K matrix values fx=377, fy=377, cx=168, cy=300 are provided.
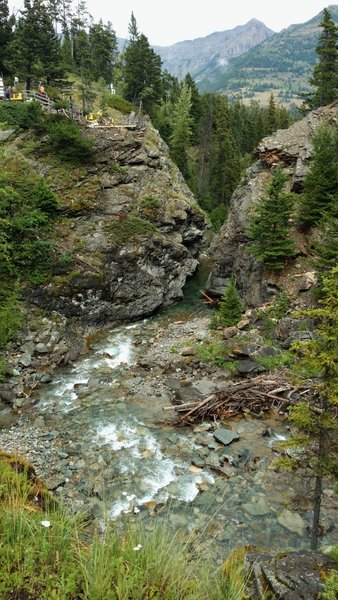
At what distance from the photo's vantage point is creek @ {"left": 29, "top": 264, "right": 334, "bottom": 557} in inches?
430

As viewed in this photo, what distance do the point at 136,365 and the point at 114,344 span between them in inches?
121

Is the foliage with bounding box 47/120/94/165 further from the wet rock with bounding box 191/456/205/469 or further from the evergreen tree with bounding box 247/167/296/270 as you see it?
the wet rock with bounding box 191/456/205/469

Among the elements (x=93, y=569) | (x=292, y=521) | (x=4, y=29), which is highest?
(x=4, y=29)

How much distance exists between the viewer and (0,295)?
2111 cm

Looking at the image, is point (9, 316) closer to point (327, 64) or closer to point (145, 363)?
point (145, 363)

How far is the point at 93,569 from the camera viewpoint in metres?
3.96

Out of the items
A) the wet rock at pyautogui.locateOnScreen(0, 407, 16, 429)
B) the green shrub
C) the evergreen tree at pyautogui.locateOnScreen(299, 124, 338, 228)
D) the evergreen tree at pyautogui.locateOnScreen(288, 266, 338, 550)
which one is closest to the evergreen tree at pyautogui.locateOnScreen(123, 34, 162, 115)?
the green shrub

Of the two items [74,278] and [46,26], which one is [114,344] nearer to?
[74,278]

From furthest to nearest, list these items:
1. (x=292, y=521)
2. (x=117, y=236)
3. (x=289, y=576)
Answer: (x=117, y=236) < (x=292, y=521) < (x=289, y=576)

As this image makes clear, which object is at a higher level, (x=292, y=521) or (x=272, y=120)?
(x=272, y=120)

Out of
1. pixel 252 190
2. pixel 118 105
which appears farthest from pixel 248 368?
pixel 118 105

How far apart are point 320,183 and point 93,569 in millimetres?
25960

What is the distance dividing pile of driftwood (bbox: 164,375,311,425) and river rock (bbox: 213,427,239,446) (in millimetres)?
901

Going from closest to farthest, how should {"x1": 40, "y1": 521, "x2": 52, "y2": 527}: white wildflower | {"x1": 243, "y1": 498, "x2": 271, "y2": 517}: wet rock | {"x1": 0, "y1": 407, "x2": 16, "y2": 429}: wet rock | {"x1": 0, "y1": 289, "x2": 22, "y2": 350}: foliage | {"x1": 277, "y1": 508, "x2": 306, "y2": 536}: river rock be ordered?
{"x1": 40, "y1": 521, "x2": 52, "y2": 527}: white wildflower → {"x1": 277, "y1": 508, "x2": 306, "y2": 536}: river rock → {"x1": 243, "y1": 498, "x2": 271, "y2": 517}: wet rock → {"x1": 0, "y1": 407, "x2": 16, "y2": 429}: wet rock → {"x1": 0, "y1": 289, "x2": 22, "y2": 350}: foliage
